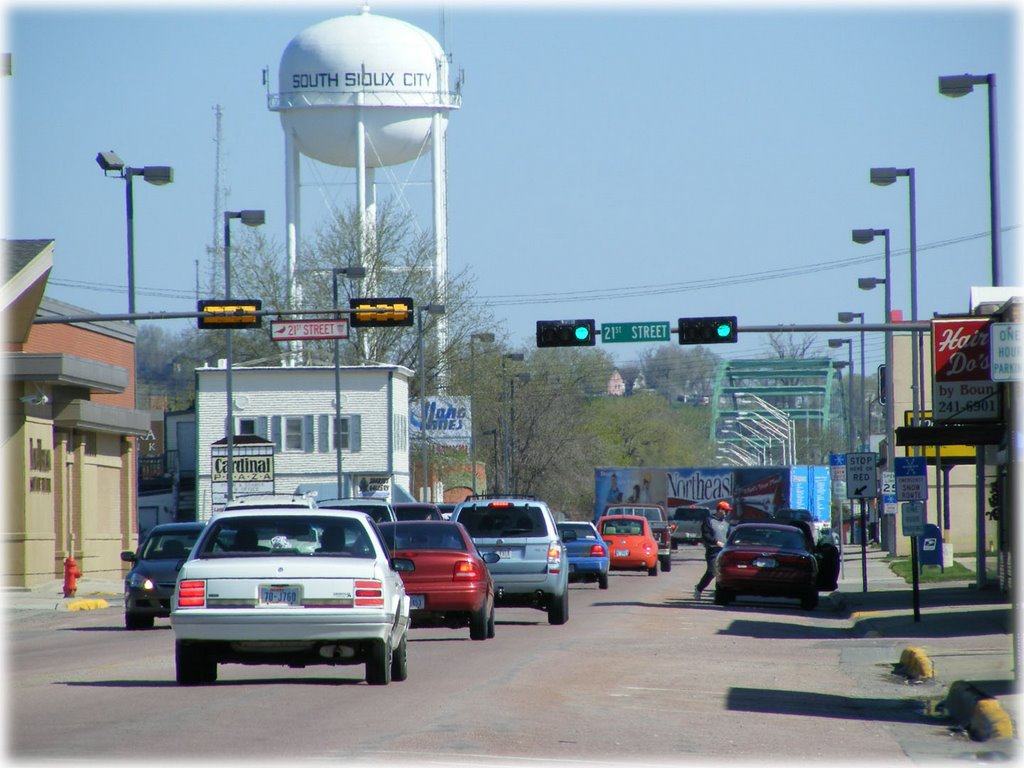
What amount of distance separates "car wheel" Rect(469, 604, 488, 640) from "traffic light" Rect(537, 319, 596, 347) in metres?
11.6

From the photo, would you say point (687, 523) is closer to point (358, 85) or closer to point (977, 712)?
point (358, 85)

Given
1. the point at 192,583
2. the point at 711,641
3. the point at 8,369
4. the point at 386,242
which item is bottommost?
the point at 711,641

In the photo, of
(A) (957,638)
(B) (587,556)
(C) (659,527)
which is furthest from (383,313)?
(C) (659,527)

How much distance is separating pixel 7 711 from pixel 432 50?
210ft

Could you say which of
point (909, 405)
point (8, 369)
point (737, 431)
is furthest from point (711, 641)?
point (737, 431)

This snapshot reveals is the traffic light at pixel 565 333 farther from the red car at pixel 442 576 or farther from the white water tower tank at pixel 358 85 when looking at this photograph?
the white water tower tank at pixel 358 85

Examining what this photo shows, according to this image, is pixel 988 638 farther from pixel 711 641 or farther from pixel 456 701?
pixel 456 701

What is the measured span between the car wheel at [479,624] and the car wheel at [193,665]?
6.00 m

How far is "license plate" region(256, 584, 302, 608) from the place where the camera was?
13758 millimetres

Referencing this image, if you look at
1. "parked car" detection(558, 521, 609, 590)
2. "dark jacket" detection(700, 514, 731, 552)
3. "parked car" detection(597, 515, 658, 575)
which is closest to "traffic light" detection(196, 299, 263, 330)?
"parked car" detection(558, 521, 609, 590)

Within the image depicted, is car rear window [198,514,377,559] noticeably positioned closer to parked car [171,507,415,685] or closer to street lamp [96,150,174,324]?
parked car [171,507,415,685]

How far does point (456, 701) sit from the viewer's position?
44.5 feet

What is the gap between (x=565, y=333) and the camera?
3195 centimetres

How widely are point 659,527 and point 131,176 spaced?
2335 cm
